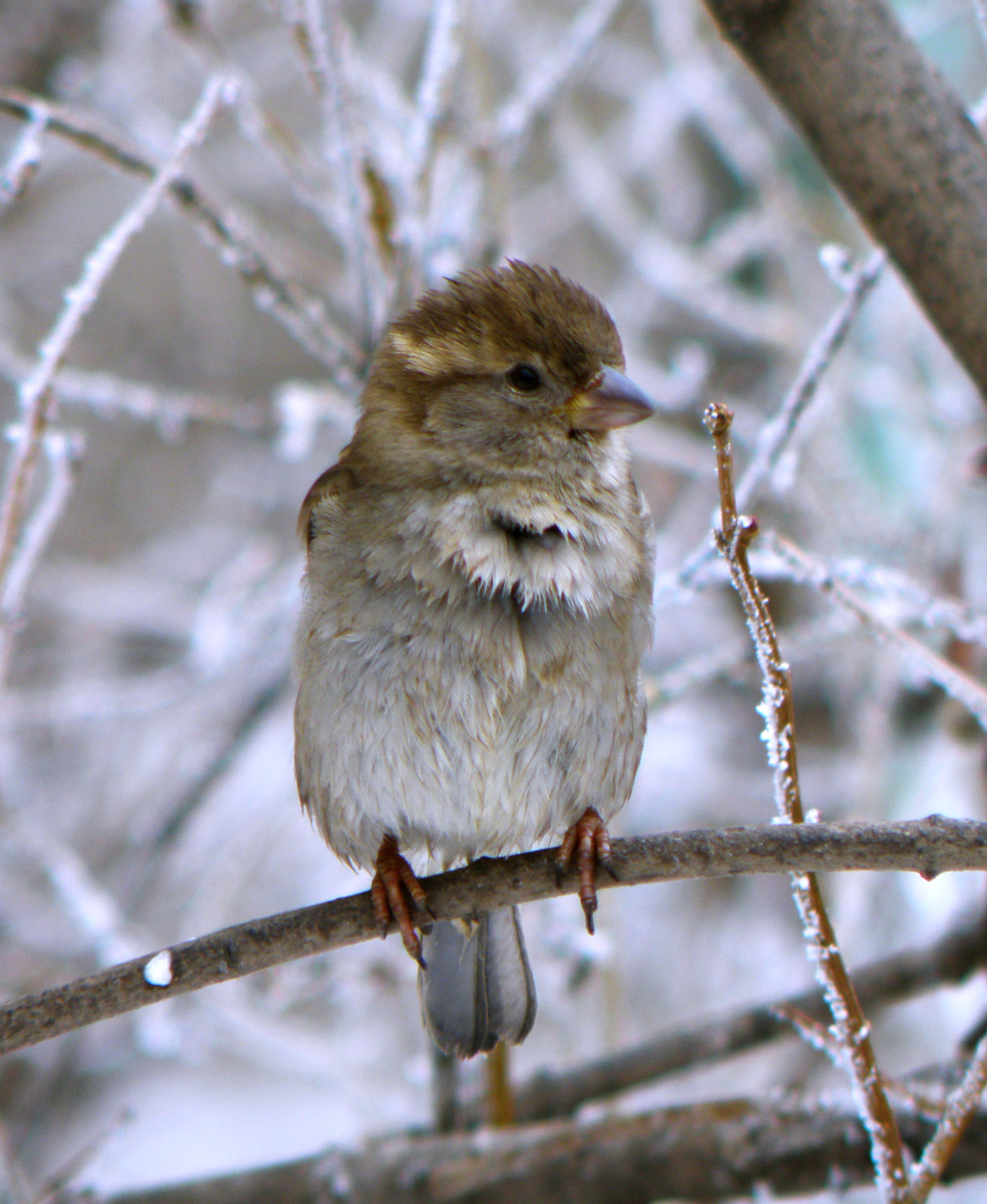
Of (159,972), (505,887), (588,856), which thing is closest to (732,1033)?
(588,856)

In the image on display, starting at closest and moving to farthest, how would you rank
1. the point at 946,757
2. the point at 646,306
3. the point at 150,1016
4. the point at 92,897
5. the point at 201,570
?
the point at 92,897 → the point at 150,1016 → the point at 946,757 → the point at 646,306 → the point at 201,570

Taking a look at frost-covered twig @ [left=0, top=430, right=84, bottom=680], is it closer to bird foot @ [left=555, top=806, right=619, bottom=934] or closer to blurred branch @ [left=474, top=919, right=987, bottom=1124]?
bird foot @ [left=555, top=806, right=619, bottom=934]

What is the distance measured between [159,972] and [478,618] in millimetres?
746

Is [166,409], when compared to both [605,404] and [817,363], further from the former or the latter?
[817,363]

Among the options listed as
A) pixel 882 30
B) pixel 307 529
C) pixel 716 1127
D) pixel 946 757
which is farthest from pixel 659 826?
pixel 882 30

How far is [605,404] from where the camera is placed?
2.18 m

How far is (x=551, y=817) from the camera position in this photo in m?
2.12

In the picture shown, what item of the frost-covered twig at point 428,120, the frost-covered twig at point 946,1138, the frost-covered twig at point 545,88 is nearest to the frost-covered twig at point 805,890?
the frost-covered twig at point 946,1138

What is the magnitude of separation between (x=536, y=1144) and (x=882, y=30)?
7.13ft

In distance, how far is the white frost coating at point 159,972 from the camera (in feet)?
5.15

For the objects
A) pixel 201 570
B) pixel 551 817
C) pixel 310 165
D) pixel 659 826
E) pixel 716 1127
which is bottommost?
pixel 716 1127

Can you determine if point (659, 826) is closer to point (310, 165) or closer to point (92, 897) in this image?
point (92, 897)

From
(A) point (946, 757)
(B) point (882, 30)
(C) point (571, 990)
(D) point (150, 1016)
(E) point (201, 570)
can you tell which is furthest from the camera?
(E) point (201, 570)

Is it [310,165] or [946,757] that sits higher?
[310,165]
